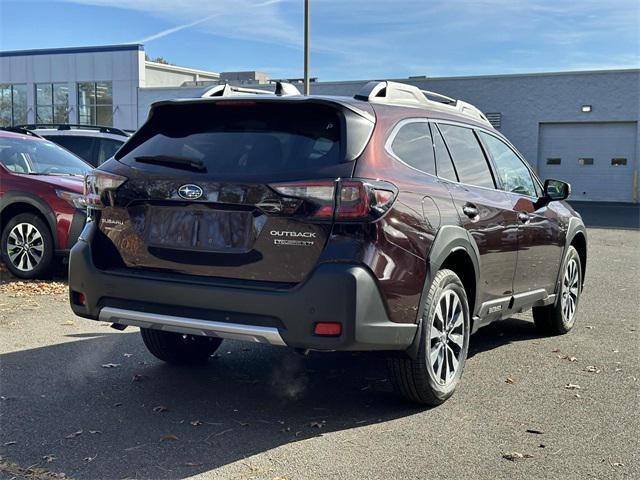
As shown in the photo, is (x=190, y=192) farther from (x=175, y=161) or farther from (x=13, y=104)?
(x=13, y=104)

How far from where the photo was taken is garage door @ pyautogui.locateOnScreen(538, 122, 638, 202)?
101 ft

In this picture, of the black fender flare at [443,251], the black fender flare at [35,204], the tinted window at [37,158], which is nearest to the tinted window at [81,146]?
the tinted window at [37,158]

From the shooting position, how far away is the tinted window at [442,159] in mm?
4871

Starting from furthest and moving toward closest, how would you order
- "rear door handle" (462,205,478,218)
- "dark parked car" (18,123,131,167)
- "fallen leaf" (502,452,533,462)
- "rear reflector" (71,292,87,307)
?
"dark parked car" (18,123,131,167)
"rear door handle" (462,205,478,218)
"rear reflector" (71,292,87,307)
"fallen leaf" (502,452,533,462)

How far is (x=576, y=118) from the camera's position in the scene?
3131 centimetres

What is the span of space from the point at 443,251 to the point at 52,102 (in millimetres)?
45824

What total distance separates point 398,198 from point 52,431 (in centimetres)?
233

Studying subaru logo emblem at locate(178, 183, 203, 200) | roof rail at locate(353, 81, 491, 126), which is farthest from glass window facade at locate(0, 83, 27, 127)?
subaru logo emblem at locate(178, 183, 203, 200)

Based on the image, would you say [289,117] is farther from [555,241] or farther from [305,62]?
[305,62]

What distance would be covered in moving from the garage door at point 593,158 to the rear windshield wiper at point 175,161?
1130 inches

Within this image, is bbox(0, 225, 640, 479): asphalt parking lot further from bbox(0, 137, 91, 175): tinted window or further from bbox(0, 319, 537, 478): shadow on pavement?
bbox(0, 137, 91, 175): tinted window

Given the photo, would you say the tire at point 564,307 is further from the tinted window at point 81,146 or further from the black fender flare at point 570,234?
the tinted window at point 81,146

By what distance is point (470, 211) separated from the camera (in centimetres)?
493

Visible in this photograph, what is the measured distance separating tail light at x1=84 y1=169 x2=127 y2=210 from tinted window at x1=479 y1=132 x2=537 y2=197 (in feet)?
9.39
